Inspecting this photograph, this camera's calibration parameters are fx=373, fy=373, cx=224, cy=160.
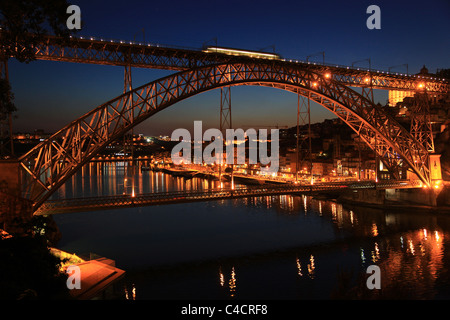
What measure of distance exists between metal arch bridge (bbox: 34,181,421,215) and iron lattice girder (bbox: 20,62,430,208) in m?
1.17

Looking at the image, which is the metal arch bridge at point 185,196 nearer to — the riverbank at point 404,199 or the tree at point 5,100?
the riverbank at point 404,199

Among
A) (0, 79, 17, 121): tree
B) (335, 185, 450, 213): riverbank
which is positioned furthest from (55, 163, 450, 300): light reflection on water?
(0, 79, 17, 121): tree

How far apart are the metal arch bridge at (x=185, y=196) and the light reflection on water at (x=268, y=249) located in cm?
274

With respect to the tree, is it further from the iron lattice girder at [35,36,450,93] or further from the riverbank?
the riverbank

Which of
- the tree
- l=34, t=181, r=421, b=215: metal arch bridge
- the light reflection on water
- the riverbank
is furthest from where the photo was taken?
the riverbank

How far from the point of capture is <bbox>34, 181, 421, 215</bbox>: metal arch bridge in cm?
1862

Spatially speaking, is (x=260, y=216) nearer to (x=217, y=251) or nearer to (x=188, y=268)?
(x=217, y=251)

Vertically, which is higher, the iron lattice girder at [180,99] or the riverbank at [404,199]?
the iron lattice girder at [180,99]

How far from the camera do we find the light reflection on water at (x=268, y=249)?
15.8m

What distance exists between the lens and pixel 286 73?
27.1m

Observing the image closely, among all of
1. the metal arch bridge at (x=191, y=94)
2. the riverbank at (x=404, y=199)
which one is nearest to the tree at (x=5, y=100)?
the metal arch bridge at (x=191, y=94)

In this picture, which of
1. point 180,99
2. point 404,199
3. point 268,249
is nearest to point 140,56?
point 180,99
